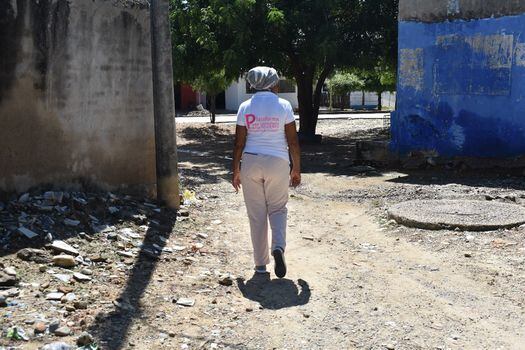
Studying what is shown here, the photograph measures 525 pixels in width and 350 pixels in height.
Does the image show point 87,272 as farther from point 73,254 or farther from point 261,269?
point 261,269

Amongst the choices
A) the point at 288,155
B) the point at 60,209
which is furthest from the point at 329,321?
the point at 60,209

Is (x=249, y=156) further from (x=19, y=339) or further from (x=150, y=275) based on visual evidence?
(x=19, y=339)

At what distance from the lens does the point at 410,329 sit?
12.0 ft

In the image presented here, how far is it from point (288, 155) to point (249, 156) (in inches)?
12.1

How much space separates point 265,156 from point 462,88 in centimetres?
678

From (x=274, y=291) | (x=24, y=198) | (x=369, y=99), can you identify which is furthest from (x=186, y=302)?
(x=369, y=99)

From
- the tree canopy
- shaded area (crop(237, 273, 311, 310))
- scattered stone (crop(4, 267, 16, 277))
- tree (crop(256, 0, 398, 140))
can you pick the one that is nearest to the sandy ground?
shaded area (crop(237, 273, 311, 310))

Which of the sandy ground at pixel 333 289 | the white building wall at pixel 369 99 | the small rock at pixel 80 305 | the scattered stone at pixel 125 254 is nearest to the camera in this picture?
the sandy ground at pixel 333 289

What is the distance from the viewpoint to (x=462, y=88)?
33.7 feet

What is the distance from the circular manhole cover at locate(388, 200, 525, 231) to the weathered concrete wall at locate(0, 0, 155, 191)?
8.86ft

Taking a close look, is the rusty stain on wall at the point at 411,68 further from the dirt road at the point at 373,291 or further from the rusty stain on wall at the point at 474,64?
the dirt road at the point at 373,291

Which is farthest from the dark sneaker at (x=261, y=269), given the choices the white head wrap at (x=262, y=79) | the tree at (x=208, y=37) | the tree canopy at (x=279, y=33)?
the tree at (x=208, y=37)

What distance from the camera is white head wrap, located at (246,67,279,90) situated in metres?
4.50

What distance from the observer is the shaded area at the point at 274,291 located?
13.5 feet
